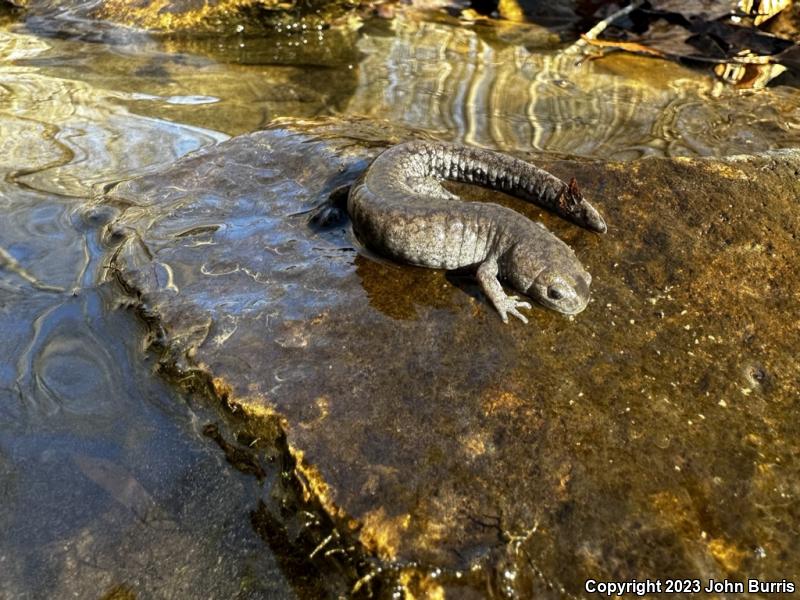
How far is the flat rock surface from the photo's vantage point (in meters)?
3.02

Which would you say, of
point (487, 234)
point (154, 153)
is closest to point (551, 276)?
point (487, 234)

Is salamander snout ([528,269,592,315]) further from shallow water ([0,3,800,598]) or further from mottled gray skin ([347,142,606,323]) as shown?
shallow water ([0,3,800,598])

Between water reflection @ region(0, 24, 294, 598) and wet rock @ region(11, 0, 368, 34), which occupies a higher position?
wet rock @ region(11, 0, 368, 34)

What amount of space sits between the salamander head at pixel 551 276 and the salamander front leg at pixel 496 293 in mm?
135

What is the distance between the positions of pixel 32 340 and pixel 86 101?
6.18 meters

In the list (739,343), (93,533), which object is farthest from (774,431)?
(93,533)

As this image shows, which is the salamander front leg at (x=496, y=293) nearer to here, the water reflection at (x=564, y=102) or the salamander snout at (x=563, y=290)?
the salamander snout at (x=563, y=290)

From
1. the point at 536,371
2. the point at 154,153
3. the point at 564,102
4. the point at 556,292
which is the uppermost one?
the point at 556,292

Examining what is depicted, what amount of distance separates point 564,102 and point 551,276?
6774mm

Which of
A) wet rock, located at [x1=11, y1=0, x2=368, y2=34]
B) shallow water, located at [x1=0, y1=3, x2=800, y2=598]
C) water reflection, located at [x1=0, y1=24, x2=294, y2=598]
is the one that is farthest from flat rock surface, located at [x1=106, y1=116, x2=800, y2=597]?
Answer: wet rock, located at [x1=11, y1=0, x2=368, y2=34]

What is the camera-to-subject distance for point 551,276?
4441 mm

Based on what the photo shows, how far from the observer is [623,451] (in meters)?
3.37

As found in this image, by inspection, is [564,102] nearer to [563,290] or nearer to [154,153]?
[154,153]

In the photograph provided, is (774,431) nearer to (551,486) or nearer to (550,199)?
(551,486)
